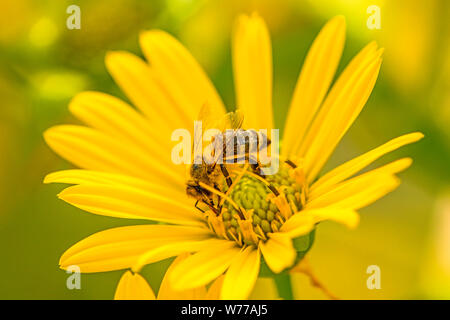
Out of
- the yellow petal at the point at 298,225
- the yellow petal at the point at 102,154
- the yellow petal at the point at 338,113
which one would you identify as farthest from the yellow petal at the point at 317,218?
the yellow petal at the point at 102,154

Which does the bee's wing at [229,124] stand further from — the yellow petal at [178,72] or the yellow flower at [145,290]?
the yellow flower at [145,290]

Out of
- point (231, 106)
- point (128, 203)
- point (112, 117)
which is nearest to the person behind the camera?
point (128, 203)

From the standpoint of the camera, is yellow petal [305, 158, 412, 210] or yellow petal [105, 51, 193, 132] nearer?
yellow petal [305, 158, 412, 210]

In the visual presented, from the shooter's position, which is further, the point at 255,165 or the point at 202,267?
the point at 255,165

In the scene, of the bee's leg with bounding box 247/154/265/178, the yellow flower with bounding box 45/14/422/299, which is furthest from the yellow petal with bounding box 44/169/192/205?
the bee's leg with bounding box 247/154/265/178

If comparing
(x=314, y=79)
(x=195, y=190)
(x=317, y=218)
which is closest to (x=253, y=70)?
(x=314, y=79)

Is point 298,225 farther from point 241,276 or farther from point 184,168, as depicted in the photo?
point 184,168

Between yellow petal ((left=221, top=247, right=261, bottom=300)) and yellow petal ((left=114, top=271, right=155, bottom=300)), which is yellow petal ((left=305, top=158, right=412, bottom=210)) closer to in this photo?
yellow petal ((left=221, top=247, right=261, bottom=300))
